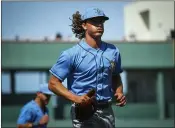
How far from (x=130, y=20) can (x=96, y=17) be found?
36874 mm

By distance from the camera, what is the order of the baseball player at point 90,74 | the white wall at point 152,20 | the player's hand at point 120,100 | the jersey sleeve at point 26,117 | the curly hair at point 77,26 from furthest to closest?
1. the white wall at point 152,20
2. the jersey sleeve at point 26,117
3. the curly hair at point 77,26
4. the player's hand at point 120,100
5. the baseball player at point 90,74

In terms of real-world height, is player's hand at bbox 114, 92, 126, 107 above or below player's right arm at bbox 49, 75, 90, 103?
below

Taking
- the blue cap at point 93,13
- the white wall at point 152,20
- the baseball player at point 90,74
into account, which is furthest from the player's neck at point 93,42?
the white wall at point 152,20

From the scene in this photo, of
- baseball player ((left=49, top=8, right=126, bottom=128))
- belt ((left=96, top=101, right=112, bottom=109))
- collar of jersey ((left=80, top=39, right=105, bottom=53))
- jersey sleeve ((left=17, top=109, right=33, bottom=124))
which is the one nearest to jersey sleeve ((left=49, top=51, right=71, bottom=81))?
baseball player ((left=49, top=8, right=126, bottom=128))

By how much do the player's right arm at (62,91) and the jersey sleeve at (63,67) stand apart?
38 millimetres

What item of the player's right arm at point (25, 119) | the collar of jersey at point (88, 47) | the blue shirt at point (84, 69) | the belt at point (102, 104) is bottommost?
the player's right arm at point (25, 119)

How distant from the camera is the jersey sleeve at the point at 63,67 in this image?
172 inches

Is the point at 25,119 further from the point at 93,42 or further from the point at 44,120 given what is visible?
the point at 93,42

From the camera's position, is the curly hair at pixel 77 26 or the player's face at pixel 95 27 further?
the curly hair at pixel 77 26

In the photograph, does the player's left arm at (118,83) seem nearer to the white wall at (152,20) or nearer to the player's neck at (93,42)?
the player's neck at (93,42)

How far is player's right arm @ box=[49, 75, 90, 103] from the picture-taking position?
4.22 meters

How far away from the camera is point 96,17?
4434mm

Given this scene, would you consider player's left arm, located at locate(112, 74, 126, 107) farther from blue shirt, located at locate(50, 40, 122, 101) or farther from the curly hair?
the curly hair

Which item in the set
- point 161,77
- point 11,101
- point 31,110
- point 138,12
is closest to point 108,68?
point 31,110
